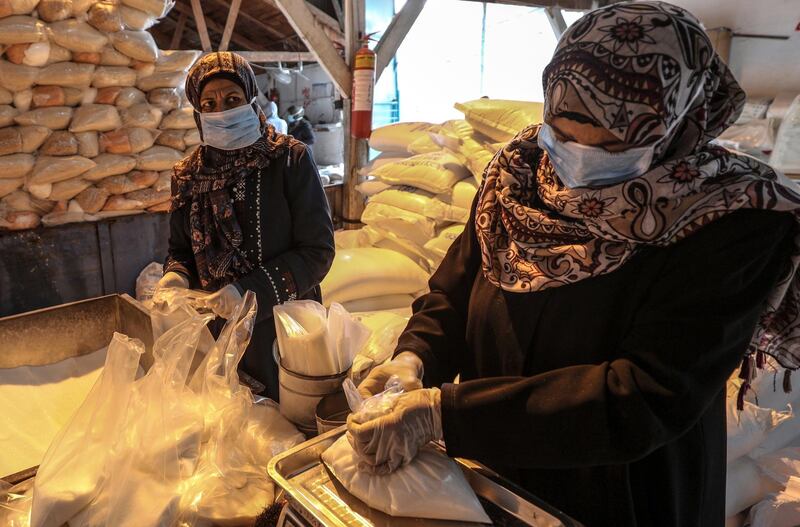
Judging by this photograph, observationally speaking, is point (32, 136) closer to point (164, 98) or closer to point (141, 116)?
point (141, 116)

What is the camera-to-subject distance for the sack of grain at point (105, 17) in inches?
112

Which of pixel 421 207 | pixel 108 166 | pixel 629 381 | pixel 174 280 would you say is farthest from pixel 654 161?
pixel 108 166

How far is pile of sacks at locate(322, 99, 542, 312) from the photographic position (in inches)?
108

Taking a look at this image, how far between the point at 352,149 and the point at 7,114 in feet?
6.33

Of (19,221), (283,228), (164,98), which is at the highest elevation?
(164,98)

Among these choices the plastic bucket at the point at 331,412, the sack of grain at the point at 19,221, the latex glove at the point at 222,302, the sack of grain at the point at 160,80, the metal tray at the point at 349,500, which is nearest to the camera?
the metal tray at the point at 349,500

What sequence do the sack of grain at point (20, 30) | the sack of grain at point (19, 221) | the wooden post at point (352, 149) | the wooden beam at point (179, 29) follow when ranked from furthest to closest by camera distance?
the wooden beam at point (179, 29), the wooden post at point (352, 149), the sack of grain at point (19, 221), the sack of grain at point (20, 30)

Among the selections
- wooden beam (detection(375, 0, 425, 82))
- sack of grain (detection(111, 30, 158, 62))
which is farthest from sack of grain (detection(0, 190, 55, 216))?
wooden beam (detection(375, 0, 425, 82))

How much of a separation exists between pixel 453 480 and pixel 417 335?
0.35 meters

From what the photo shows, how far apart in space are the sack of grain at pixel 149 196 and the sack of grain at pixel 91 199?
148 mm

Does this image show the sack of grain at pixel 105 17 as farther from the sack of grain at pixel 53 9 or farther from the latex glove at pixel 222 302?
the latex glove at pixel 222 302

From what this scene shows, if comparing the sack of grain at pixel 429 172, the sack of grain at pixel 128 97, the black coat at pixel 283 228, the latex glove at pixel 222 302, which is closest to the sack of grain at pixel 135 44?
the sack of grain at pixel 128 97

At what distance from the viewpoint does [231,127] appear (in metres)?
1.65

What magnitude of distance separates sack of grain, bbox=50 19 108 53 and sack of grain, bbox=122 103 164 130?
0.34 metres
